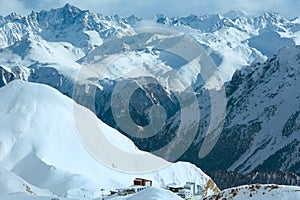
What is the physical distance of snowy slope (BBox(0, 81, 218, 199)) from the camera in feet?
367

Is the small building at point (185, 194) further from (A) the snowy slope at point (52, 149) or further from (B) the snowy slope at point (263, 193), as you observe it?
(B) the snowy slope at point (263, 193)

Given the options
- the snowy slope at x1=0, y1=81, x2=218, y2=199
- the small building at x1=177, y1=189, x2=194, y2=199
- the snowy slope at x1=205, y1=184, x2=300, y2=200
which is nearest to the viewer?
the snowy slope at x1=205, y1=184, x2=300, y2=200

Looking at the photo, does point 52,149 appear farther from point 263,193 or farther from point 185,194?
point 263,193

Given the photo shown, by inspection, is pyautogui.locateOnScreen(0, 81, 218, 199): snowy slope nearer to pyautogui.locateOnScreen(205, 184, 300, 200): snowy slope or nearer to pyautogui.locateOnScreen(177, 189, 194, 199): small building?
pyautogui.locateOnScreen(177, 189, 194, 199): small building

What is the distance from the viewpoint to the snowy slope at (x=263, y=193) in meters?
38.8

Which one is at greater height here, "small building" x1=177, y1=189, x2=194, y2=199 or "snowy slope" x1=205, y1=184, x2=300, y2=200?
"small building" x1=177, y1=189, x2=194, y2=199

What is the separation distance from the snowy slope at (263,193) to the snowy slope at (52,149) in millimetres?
63679

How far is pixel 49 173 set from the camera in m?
114

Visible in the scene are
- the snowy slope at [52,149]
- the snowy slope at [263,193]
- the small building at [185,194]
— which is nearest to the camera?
the snowy slope at [263,193]

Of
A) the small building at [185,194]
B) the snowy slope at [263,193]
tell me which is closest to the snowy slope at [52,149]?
the small building at [185,194]

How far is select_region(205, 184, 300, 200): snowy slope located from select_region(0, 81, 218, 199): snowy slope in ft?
209

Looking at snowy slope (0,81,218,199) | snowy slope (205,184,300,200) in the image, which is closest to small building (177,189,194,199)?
snowy slope (0,81,218,199)

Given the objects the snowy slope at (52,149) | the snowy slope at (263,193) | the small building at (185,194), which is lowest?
the snowy slope at (263,193)

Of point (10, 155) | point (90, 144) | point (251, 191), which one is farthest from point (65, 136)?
point (251, 191)
